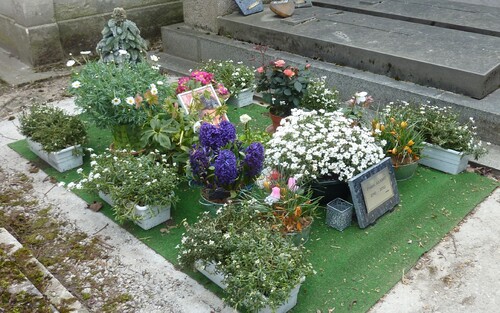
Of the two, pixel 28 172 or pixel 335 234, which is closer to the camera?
pixel 335 234

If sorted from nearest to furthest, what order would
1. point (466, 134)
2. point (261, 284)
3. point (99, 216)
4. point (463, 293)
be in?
point (261, 284)
point (463, 293)
point (99, 216)
point (466, 134)

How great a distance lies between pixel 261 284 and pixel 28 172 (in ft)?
9.36

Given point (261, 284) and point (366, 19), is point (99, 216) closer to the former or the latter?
point (261, 284)

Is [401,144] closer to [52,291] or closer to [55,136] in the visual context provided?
[52,291]

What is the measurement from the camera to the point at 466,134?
438cm

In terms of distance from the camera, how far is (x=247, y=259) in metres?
2.97

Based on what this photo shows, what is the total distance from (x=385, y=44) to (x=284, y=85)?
1.70 meters

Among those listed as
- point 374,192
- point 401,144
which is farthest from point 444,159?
point 374,192

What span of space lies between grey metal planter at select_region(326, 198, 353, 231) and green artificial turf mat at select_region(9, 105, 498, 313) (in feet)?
0.15

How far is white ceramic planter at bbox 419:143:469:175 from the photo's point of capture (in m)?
4.39

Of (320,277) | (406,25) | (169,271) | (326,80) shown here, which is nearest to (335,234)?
(320,277)

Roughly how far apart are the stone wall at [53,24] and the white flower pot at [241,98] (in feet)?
10.2

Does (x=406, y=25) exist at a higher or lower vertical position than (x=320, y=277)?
higher

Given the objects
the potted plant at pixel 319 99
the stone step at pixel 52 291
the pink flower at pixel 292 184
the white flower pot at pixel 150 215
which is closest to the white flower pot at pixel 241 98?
the potted plant at pixel 319 99
